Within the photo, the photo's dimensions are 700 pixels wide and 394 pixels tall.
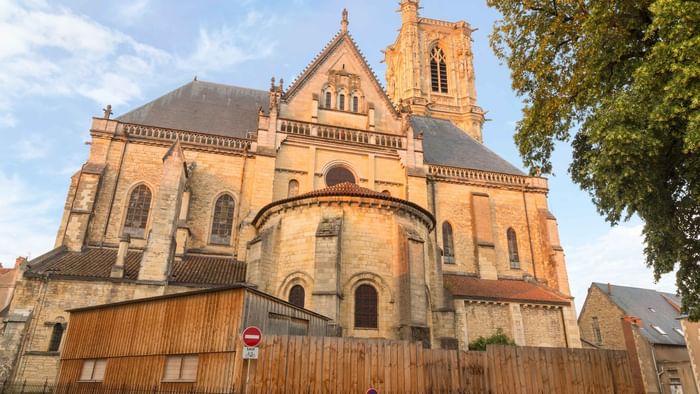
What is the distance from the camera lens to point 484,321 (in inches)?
858

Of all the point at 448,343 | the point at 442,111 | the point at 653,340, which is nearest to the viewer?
the point at 448,343

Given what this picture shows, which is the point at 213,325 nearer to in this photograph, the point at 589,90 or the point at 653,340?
the point at 589,90

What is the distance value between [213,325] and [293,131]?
49.2 feet

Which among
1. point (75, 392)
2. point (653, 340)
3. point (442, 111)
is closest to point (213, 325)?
point (75, 392)

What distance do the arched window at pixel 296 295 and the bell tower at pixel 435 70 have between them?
26743mm

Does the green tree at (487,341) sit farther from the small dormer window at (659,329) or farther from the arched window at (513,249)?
the small dormer window at (659,329)

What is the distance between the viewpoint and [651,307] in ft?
103

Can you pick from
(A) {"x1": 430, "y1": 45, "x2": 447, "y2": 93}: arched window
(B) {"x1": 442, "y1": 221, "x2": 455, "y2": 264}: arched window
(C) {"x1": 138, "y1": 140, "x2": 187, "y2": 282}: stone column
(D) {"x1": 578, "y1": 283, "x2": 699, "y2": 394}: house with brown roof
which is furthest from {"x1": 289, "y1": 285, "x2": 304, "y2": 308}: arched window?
(A) {"x1": 430, "y1": 45, "x2": 447, "y2": 93}: arched window

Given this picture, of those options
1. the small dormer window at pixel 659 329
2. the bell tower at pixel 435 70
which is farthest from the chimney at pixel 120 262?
the small dormer window at pixel 659 329

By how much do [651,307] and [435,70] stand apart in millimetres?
27714

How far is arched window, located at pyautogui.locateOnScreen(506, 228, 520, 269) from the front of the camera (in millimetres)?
26828

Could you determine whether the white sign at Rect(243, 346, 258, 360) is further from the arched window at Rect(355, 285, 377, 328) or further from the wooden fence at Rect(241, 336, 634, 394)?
the arched window at Rect(355, 285, 377, 328)

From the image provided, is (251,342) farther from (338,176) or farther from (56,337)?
(338,176)

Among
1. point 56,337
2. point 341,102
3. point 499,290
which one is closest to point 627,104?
point 499,290
